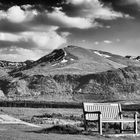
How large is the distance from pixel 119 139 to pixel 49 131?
12.3ft

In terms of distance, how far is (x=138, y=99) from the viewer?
199000 millimetres

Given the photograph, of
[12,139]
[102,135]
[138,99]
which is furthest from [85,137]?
[138,99]

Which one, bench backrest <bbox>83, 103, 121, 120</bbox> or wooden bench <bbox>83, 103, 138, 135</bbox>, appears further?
bench backrest <bbox>83, 103, 121, 120</bbox>

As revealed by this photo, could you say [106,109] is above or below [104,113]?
above

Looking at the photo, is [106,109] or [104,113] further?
[106,109]

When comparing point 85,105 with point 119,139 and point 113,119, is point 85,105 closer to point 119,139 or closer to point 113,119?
point 113,119

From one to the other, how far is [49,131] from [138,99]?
18256cm

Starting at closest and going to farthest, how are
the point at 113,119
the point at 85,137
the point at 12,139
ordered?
the point at 12,139, the point at 85,137, the point at 113,119

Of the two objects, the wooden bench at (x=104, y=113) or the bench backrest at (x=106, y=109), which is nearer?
the wooden bench at (x=104, y=113)

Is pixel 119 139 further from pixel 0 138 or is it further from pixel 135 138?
pixel 0 138

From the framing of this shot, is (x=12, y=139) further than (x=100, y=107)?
No

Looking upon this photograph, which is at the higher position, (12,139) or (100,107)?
(100,107)

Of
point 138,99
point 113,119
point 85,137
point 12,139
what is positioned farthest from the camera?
point 138,99

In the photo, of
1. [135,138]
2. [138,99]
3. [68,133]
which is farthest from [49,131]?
[138,99]
